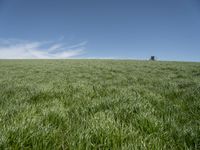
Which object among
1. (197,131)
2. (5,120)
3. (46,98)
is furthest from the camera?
(46,98)

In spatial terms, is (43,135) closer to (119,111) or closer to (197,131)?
(119,111)

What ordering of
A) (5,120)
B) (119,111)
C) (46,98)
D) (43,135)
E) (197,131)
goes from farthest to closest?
1. (46,98)
2. (119,111)
3. (5,120)
4. (197,131)
5. (43,135)

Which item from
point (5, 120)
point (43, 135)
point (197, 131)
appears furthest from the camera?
point (5, 120)

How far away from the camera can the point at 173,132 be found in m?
2.64

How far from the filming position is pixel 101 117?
3.15 meters

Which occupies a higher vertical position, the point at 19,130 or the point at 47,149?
the point at 19,130

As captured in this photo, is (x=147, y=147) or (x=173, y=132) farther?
(x=173, y=132)

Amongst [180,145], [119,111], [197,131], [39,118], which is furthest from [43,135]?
[197,131]

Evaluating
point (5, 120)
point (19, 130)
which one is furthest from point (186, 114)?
point (5, 120)

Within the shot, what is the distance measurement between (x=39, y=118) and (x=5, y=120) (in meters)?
0.57

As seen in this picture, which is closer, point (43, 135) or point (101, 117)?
point (43, 135)

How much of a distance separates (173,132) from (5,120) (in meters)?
2.81

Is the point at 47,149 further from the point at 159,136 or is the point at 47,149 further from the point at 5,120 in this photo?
the point at 159,136

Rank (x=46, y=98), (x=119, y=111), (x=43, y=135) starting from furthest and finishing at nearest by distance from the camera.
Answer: (x=46, y=98) < (x=119, y=111) < (x=43, y=135)
